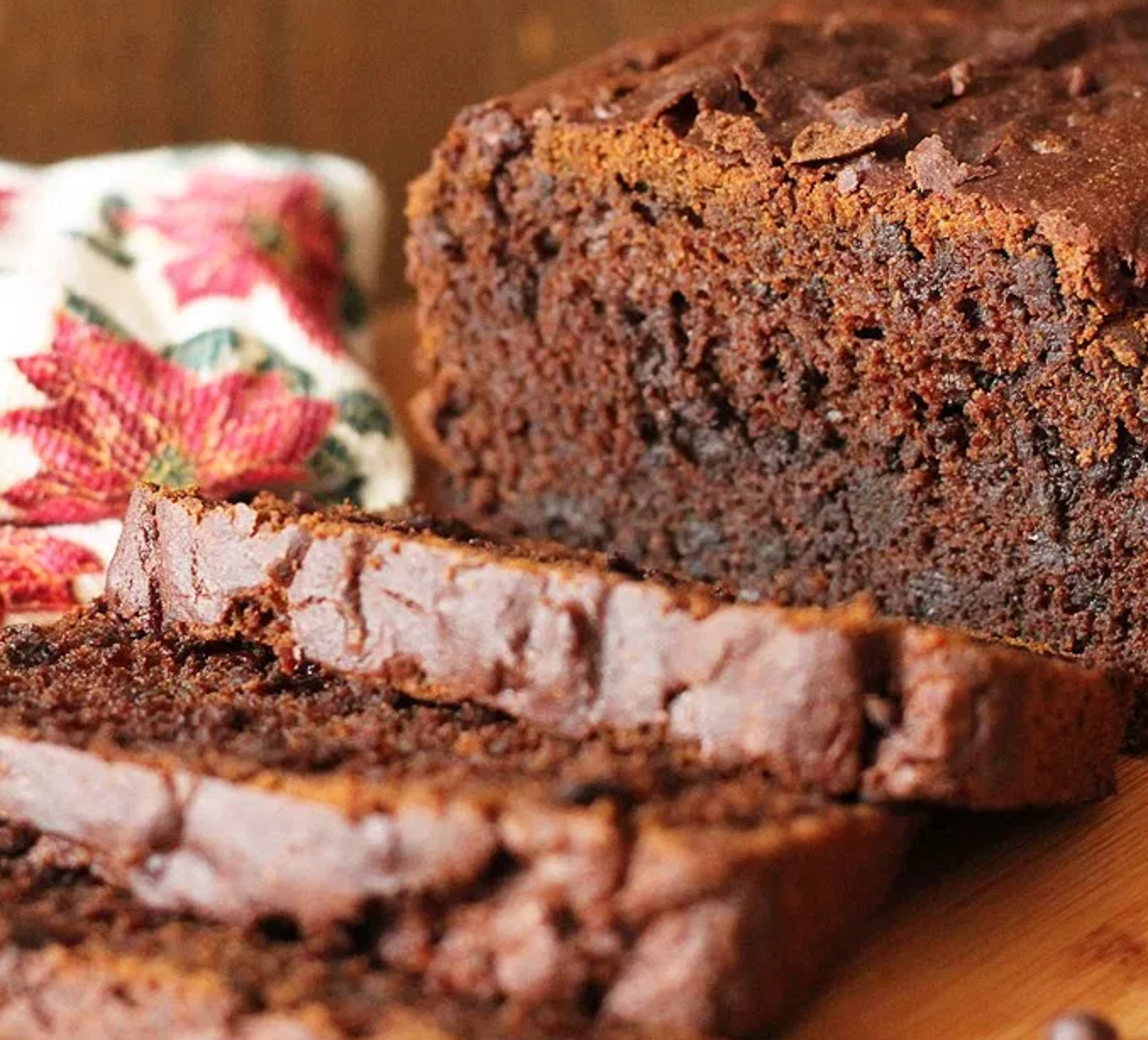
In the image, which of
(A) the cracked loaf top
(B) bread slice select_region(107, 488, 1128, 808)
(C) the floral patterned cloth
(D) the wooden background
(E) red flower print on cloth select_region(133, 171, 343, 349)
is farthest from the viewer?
Answer: (D) the wooden background

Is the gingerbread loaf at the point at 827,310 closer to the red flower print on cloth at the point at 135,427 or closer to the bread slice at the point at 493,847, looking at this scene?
the red flower print on cloth at the point at 135,427

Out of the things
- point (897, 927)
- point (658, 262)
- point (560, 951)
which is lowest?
point (897, 927)

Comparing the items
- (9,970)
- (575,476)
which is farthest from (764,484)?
(9,970)

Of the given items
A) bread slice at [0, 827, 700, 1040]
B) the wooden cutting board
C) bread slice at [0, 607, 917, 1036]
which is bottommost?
the wooden cutting board

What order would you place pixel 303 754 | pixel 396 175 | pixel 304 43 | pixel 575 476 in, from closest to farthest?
pixel 303 754
pixel 575 476
pixel 304 43
pixel 396 175

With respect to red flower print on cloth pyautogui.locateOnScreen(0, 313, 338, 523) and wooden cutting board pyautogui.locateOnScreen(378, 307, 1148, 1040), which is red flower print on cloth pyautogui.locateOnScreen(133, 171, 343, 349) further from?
wooden cutting board pyautogui.locateOnScreen(378, 307, 1148, 1040)

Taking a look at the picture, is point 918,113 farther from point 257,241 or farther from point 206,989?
point 206,989

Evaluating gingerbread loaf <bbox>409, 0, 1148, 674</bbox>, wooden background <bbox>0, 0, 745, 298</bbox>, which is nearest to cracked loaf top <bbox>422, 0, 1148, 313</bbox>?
gingerbread loaf <bbox>409, 0, 1148, 674</bbox>

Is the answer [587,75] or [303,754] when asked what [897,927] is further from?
[587,75]
